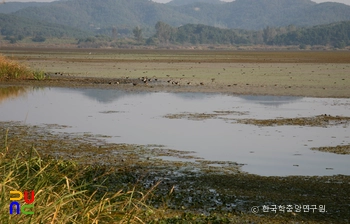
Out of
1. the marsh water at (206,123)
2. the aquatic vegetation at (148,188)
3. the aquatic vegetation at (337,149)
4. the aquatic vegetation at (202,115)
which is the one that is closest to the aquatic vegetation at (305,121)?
the marsh water at (206,123)

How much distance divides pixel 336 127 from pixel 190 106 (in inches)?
277

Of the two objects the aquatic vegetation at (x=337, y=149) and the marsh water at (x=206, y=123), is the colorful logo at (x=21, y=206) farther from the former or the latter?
the aquatic vegetation at (x=337, y=149)

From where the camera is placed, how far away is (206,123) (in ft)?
63.5

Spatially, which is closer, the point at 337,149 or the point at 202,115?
the point at 337,149

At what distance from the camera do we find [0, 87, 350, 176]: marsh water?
13805 mm

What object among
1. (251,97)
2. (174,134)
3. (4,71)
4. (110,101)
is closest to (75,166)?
(174,134)

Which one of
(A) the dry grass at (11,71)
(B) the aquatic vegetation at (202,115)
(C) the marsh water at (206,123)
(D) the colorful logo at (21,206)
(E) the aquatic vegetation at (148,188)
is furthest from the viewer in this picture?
(A) the dry grass at (11,71)

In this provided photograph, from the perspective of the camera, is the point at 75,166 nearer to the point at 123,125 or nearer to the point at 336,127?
the point at 123,125

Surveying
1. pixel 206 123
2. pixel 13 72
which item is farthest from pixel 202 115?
pixel 13 72

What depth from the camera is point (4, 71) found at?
35.4m

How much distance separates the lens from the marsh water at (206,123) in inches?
543

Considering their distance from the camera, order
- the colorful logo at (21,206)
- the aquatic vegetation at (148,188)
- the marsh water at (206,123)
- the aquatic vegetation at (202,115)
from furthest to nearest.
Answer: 1. the aquatic vegetation at (202,115)
2. the marsh water at (206,123)
3. the aquatic vegetation at (148,188)
4. the colorful logo at (21,206)

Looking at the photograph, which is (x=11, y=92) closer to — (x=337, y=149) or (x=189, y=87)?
(x=189, y=87)

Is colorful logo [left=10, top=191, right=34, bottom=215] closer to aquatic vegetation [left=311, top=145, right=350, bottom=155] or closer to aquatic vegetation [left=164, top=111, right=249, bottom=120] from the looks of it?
aquatic vegetation [left=311, top=145, right=350, bottom=155]
